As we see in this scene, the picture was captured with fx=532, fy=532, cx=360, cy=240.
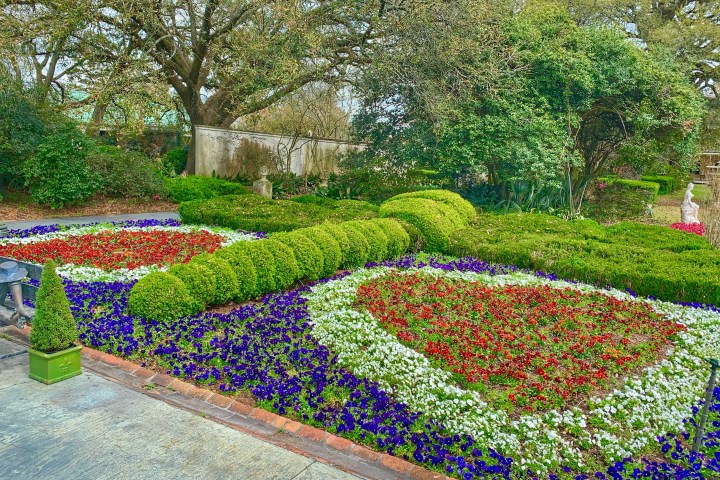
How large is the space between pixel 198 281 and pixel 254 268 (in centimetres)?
70

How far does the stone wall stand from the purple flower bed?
34.4ft

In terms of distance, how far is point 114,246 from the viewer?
8266 mm

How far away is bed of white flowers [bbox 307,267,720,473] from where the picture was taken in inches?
132

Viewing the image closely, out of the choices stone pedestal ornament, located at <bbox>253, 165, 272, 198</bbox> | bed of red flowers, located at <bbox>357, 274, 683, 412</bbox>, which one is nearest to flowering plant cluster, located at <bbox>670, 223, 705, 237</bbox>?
bed of red flowers, located at <bbox>357, 274, 683, 412</bbox>

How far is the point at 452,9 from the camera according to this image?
39.8 ft

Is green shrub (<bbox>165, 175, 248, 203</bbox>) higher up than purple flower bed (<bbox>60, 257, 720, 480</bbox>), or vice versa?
green shrub (<bbox>165, 175, 248, 203</bbox>)

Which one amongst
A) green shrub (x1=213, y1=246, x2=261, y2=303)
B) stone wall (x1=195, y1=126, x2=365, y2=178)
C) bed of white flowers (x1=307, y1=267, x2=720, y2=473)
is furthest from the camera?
stone wall (x1=195, y1=126, x2=365, y2=178)

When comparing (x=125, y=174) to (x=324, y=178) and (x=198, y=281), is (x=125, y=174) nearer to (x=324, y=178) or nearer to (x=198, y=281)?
(x=324, y=178)

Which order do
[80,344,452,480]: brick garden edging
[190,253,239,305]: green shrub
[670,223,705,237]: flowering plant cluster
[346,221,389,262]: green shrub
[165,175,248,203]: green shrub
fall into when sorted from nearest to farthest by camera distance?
1. [80,344,452,480]: brick garden edging
2. [190,253,239,305]: green shrub
3. [346,221,389,262]: green shrub
4. [670,223,705,237]: flowering plant cluster
5. [165,175,248,203]: green shrub

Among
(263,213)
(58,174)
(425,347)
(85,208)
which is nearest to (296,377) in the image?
(425,347)

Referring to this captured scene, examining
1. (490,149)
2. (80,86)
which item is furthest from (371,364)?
(80,86)

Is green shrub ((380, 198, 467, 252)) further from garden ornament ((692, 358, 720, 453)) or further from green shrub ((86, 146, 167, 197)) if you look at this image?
green shrub ((86, 146, 167, 197))

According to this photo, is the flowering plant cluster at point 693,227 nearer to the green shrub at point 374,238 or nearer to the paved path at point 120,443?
the green shrub at point 374,238

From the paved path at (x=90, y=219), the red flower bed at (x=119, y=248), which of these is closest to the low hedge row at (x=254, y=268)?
the red flower bed at (x=119, y=248)
